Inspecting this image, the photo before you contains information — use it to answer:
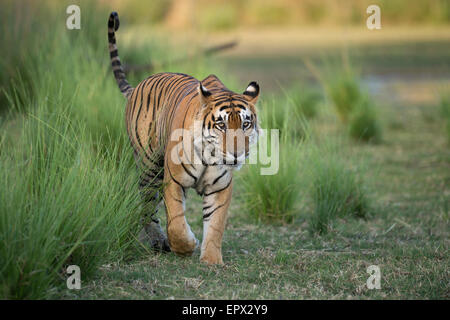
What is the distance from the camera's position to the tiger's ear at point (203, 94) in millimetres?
3551

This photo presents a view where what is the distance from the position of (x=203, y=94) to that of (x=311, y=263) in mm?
1206

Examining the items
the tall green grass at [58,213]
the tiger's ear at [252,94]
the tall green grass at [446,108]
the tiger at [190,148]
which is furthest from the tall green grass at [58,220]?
the tall green grass at [446,108]

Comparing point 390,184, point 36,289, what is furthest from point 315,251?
point 390,184

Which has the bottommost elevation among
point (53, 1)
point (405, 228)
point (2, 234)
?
point (405, 228)

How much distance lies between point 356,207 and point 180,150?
79.0 inches

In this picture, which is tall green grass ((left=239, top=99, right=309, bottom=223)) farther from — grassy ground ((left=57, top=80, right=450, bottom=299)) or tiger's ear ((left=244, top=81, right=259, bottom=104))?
tiger's ear ((left=244, top=81, right=259, bottom=104))

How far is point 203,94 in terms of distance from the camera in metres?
3.56

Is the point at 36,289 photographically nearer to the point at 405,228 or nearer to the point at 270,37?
the point at 405,228

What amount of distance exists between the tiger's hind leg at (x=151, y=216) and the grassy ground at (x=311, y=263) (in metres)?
0.13

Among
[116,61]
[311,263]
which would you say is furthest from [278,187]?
[116,61]

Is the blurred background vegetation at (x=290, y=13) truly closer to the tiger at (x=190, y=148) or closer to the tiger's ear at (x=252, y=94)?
the tiger at (x=190, y=148)

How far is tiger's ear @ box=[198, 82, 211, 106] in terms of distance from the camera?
140 inches

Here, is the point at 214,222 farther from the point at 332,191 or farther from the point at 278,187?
the point at 332,191

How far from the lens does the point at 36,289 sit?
2.91 metres
